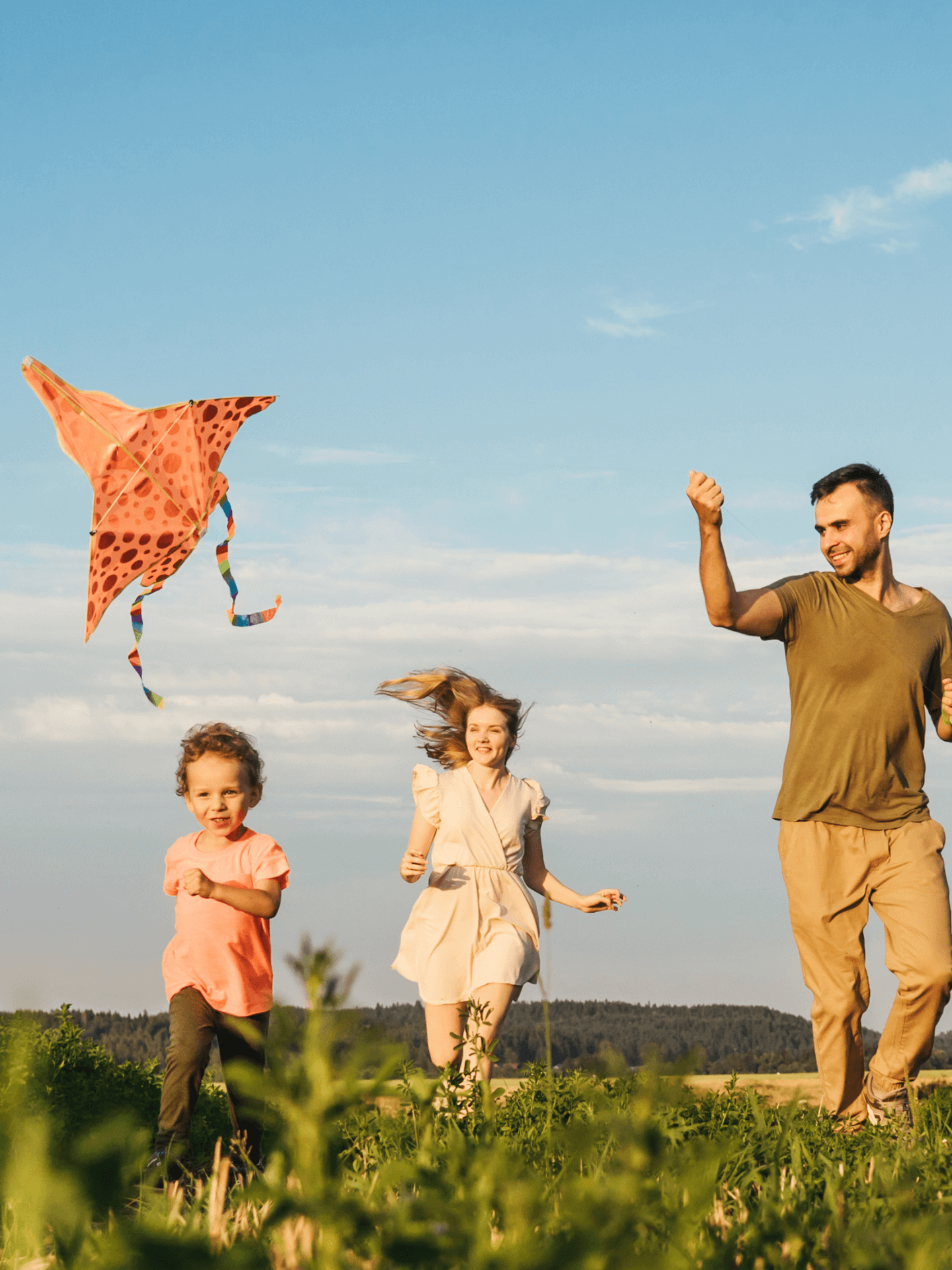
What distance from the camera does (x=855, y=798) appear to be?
5.71 meters

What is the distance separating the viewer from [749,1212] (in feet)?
7.81

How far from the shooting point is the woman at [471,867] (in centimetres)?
620

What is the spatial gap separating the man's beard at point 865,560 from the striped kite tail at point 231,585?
9.19ft

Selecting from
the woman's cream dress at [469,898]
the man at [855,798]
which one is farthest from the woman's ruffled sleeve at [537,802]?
the man at [855,798]

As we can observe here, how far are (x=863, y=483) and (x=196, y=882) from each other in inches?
142

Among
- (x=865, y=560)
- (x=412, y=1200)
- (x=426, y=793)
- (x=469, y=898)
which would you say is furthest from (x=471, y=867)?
(x=412, y=1200)

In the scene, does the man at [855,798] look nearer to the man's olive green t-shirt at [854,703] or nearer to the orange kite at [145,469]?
the man's olive green t-shirt at [854,703]

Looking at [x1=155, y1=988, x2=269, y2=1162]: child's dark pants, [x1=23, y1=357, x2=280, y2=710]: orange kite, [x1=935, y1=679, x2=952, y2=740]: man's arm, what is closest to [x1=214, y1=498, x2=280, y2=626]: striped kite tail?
[x1=23, y1=357, x2=280, y2=710]: orange kite

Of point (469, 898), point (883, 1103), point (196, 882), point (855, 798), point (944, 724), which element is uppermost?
point (944, 724)

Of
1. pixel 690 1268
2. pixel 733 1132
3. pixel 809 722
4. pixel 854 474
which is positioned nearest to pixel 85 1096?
pixel 733 1132

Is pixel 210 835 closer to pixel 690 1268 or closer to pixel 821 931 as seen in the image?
pixel 821 931

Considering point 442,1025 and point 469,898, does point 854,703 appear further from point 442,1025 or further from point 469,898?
point 442,1025

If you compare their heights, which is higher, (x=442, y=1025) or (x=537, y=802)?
(x=537, y=802)

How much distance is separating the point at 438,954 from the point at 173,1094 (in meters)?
1.69
